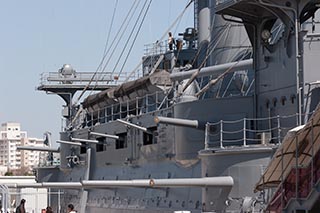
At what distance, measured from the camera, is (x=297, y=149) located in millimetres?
12945

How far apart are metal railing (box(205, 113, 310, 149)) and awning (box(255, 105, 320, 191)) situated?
4.62 m

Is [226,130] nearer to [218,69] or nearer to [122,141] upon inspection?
[218,69]

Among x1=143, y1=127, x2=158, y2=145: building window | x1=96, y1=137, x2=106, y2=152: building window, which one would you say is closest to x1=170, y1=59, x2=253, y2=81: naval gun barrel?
x1=143, y1=127, x2=158, y2=145: building window

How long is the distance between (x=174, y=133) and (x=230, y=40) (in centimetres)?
576

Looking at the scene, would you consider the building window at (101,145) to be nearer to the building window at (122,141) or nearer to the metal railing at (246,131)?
the building window at (122,141)

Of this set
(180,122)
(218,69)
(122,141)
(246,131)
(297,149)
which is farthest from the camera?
(122,141)

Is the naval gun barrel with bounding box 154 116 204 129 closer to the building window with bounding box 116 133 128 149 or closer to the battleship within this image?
the battleship

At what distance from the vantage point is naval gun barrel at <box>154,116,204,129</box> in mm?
20000

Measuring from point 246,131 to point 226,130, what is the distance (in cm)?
58

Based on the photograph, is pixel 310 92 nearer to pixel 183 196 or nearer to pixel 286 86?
pixel 286 86

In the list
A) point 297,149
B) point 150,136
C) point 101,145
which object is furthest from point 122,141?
point 297,149

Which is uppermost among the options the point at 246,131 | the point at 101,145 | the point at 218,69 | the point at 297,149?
the point at 218,69

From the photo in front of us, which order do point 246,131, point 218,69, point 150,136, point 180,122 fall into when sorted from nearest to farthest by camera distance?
point 246,131, point 180,122, point 218,69, point 150,136

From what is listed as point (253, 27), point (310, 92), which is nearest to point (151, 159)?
point (253, 27)
